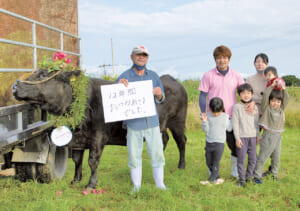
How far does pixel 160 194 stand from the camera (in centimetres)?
352

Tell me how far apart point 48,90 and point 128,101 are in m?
0.96

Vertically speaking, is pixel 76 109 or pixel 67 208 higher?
pixel 76 109

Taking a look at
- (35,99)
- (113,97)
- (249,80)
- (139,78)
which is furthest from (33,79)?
(249,80)

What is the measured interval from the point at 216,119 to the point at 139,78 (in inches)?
49.0

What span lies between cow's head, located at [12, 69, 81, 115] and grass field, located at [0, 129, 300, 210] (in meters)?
1.14

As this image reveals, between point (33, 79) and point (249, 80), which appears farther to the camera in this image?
point (249, 80)

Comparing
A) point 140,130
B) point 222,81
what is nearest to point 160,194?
point 140,130

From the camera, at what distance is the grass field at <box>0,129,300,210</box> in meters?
3.31

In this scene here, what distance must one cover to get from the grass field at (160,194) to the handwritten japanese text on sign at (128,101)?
3.29 ft

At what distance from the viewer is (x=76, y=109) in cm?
344

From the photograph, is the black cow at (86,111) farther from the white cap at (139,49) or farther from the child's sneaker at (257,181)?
the child's sneaker at (257,181)

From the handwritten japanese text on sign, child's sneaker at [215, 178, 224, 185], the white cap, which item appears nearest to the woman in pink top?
child's sneaker at [215, 178, 224, 185]

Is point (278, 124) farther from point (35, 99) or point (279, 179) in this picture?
point (35, 99)

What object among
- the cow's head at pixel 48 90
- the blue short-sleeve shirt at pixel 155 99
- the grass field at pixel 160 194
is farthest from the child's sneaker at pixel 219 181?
the cow's head at pixel 48 90
